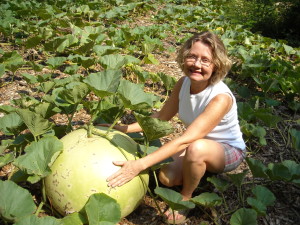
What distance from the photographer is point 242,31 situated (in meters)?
6.03

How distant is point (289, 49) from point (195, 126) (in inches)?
141

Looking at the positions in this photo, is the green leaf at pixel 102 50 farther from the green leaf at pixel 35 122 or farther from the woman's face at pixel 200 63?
the green leaf at pixel 35 122

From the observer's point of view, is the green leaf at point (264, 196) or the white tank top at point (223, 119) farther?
the white tank top at point (223, 119)

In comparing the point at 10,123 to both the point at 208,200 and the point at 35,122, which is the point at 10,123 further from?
the point at 208,200

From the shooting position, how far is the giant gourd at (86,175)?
1.79 m

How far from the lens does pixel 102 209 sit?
1653 mm

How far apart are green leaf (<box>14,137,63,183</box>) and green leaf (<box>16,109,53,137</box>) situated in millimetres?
136

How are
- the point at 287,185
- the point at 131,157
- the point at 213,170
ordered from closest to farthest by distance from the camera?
the point at 131,157, the point at 213,170, the point at 287,185

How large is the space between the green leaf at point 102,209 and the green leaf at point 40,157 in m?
0.28

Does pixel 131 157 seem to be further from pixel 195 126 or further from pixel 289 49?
pixel 289 49

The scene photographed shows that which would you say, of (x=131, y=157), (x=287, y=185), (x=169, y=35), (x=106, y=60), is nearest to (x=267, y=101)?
(x=287, y=185)

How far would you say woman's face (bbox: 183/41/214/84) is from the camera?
2.12 metres

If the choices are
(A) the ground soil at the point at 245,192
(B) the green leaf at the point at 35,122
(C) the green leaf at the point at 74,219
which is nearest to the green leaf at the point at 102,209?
(C) the green leaf at the point at 74,219

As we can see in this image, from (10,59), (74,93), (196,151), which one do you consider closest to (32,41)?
(10,59)
